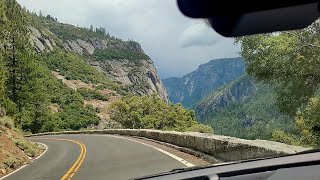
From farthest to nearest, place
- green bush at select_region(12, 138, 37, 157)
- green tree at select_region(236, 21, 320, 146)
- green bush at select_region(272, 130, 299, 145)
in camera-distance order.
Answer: green bush at select_region(272, 130, 299, 145) → green bush at select_region(12, 138, 37, 157) → green tree at select_region(236, 21, 320, 146)

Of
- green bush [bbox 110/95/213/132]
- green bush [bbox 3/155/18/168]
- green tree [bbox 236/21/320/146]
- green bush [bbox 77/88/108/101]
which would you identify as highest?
green bush [bbox 77/88/108/101]

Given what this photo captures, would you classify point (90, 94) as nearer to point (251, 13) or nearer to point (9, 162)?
point (9, 162)

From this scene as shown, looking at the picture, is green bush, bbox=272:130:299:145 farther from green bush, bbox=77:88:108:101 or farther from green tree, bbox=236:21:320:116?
green bush, bbox=77:88:108:101

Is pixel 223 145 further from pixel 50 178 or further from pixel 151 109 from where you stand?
pixel 151 109

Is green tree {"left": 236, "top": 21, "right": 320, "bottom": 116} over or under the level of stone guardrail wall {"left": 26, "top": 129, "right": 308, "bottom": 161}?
over

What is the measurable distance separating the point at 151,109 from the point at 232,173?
4418 inches

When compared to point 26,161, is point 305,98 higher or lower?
higher

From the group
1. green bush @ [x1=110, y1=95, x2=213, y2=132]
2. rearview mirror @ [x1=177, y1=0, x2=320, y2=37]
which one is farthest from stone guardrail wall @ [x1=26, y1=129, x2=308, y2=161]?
green bush @ [x1=110, y1=95, x2=213, y2=132]

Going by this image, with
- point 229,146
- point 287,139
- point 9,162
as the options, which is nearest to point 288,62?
point 229,146

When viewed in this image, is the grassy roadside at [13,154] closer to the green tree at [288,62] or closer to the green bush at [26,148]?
the green bush at [26,148]

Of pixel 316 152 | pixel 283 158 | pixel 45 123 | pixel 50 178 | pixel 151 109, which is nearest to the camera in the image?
pixel 316 152

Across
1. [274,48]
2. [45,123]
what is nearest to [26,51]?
[45,123]

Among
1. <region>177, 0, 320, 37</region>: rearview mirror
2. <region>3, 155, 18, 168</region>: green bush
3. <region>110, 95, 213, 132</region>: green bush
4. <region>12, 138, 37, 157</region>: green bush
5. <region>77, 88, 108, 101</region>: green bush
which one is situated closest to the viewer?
<region>177, 0, 320, 37</region>: rearview mirror

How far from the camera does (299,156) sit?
4.54m
